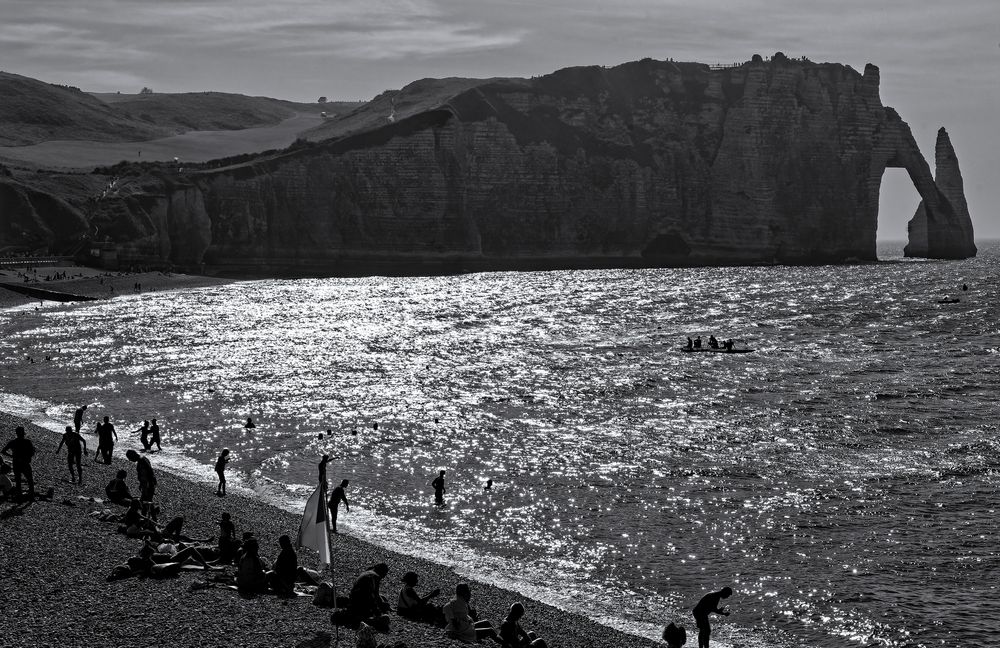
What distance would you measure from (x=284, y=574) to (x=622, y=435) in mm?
24956

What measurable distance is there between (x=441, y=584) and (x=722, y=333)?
6235cm

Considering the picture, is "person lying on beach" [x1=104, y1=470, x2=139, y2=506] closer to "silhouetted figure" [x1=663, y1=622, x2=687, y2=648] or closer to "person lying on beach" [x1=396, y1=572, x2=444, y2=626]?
"person lying on beach" [x1=396, y1=572, x2=444, y2=626]

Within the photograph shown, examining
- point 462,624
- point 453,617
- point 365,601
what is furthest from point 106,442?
point 462,624

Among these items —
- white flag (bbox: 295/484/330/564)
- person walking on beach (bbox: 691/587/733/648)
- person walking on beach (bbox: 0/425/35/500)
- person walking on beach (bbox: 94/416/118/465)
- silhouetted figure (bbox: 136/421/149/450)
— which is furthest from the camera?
silhouetted figure (bbox: 136/421/149/450)

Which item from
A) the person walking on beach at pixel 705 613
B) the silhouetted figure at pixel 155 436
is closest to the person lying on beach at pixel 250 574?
the person walking on beach at pixel 705 613

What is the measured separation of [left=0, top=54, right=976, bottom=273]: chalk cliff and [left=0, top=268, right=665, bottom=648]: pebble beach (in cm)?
11721

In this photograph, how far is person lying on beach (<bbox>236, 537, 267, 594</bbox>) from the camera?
2056 centimetres

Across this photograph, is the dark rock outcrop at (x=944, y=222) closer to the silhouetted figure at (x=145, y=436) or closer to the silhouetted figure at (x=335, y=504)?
the silhouetted figure at (x=145, y=436)

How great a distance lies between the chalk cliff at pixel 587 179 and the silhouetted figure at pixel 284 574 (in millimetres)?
124905

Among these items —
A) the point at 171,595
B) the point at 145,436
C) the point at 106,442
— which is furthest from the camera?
the point at 145,436

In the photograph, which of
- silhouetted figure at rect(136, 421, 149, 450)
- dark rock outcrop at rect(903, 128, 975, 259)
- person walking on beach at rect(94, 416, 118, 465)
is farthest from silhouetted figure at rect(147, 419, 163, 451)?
dark rock outcrop at rect(903, 128, 975, 259)

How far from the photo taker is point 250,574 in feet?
67.7

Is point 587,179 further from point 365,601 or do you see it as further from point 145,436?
point 365,601

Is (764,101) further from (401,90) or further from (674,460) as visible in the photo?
(674,460)
